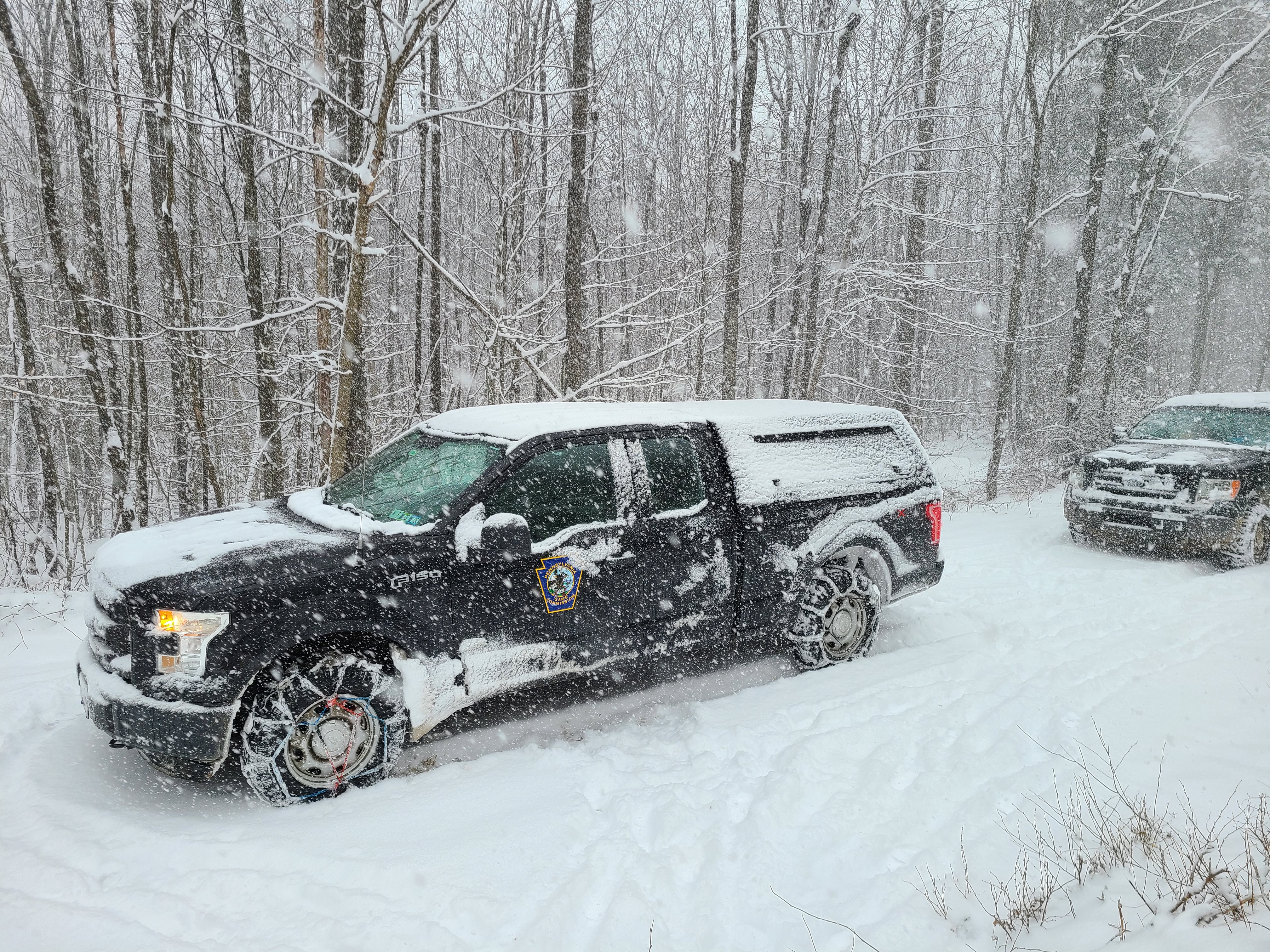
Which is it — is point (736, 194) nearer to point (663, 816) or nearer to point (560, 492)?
point (560, 492)

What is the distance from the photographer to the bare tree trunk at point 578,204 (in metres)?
9.56

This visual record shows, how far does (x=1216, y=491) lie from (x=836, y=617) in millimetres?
5547

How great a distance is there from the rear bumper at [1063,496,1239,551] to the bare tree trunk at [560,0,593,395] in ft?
21.4

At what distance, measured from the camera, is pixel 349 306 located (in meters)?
6.80

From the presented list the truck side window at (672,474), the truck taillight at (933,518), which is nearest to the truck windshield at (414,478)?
the truck side window at (672,474)

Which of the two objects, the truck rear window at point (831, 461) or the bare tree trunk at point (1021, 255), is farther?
the bare tree trunk at point (1021, 255)

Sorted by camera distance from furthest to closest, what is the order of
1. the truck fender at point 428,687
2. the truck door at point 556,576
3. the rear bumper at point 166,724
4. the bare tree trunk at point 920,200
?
the bare tree trunk at point 920,200, the truck door at point 556,576, the truck fender at point 428,687, the rear bumper at point 166,724

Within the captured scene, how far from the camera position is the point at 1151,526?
25.5ft

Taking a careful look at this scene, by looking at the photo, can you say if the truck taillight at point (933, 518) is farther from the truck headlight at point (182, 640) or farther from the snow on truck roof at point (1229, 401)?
the snow on truck roof at point (1229, 401)

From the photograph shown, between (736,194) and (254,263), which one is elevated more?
(736,194)

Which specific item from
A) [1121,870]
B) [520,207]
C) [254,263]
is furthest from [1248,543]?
[254,263]

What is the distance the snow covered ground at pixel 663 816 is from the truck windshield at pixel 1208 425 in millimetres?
4683

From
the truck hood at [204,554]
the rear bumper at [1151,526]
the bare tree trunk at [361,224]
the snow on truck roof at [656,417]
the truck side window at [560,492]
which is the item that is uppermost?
the bare tree trunk at [361,224]

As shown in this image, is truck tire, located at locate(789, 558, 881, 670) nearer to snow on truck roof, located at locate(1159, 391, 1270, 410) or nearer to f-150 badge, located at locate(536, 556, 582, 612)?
f-150 badge, located at locate(536, 556, 582, 612)
